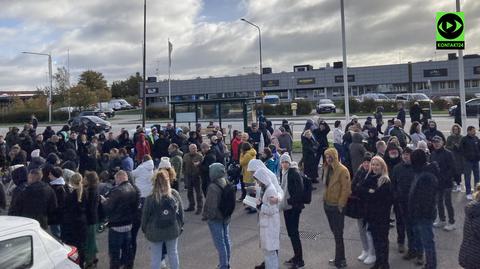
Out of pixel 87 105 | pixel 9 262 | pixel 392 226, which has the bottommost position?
pixel 392 226

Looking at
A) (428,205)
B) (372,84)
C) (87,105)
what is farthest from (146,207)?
(372,84)

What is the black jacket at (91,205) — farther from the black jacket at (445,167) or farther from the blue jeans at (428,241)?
the black jacket at (445,167)

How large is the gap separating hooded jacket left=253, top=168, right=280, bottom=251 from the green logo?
8.95m

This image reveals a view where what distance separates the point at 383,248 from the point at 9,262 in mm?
4896

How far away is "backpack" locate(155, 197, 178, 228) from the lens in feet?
20.4

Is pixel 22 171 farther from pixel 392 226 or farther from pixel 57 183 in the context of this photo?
pixel 392 226

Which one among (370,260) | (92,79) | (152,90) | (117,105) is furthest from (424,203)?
(152,90)

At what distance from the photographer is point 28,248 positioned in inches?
192

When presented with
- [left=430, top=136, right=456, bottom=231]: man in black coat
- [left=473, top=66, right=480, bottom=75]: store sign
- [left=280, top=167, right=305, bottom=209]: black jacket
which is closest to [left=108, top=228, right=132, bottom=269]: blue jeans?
[left=280, top=167, right=305, bottom=209]: black jacket

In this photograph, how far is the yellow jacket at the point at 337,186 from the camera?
702 cm

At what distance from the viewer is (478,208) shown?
5.19m

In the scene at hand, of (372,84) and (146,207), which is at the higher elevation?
(372,84)

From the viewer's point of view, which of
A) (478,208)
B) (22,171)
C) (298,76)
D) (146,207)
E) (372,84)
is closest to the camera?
(478,208)

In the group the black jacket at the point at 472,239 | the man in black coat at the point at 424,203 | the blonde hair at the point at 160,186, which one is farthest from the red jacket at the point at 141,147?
the black jacket at the point at 472,239
